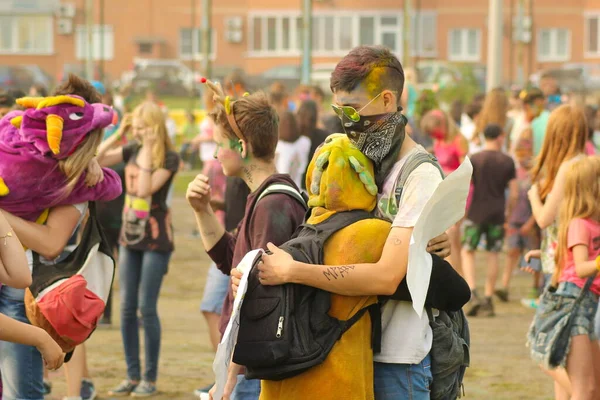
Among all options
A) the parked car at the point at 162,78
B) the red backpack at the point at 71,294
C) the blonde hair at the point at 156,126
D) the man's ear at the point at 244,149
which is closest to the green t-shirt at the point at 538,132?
the blonde hair at the point at 156,126

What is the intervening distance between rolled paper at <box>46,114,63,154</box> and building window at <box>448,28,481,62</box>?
55165mm

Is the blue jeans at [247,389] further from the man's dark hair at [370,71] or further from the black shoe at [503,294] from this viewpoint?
the black shoe at [503,294]

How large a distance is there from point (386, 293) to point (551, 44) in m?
58.0

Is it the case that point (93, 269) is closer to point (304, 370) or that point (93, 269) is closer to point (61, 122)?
point (61, 122)

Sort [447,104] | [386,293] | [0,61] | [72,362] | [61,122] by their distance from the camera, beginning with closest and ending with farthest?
[386,293] → [61,122] → [72,362] → [447,104] → [0,61]

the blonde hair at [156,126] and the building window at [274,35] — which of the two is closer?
the blonde hair at [156,126]

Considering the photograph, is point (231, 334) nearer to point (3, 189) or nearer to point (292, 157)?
point (3, 189)

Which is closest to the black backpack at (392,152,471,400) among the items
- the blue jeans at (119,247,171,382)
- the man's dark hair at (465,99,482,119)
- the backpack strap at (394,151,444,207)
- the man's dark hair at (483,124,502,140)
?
the backpack strap at (394,151,444,207)

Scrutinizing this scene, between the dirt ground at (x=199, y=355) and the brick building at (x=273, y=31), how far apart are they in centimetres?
4734

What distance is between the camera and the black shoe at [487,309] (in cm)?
1125

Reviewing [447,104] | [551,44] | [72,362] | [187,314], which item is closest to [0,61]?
[551,44]

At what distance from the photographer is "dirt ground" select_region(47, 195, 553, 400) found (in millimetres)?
8375

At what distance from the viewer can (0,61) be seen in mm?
59438

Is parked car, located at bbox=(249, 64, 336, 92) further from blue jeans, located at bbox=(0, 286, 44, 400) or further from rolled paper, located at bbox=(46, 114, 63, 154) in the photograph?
rolled paper, located at bbox=(46, 114, 63, 154)
